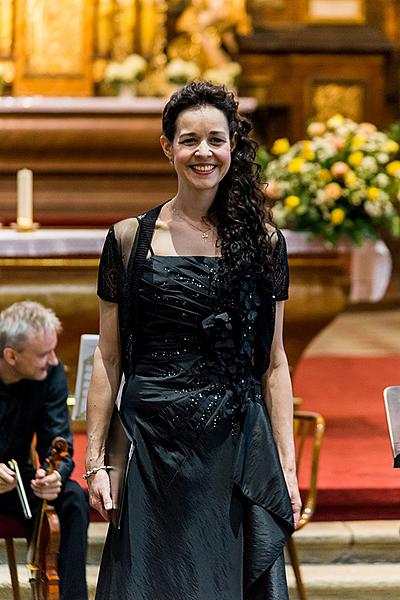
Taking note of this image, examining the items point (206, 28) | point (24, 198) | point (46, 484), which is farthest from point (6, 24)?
point (46, 484)

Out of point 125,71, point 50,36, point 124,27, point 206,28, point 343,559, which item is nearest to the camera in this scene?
point 343,559

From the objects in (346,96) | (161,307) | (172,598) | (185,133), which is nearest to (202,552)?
(172,598)

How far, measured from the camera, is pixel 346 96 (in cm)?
1301

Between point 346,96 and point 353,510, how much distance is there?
781 centimetres

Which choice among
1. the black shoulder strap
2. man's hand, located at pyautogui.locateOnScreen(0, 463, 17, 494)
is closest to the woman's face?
the black shoulder strap

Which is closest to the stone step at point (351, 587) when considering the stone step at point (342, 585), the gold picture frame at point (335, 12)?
the stone step at point (342, 585)

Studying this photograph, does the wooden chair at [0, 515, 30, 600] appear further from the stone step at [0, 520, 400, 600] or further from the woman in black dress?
the woman in black dress

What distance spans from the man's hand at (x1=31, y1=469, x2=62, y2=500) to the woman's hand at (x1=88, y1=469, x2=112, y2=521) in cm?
96

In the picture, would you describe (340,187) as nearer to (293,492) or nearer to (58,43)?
(293,492)

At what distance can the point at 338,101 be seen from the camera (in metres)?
13.0

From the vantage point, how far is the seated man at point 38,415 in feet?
Result: 14.5

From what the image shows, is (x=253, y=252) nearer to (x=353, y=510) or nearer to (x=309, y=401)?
(x=353, y=510)

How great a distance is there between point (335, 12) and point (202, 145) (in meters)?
10.3

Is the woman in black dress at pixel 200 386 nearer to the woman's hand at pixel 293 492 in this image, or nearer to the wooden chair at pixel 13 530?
the woman's hand at pixel 293 492
